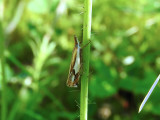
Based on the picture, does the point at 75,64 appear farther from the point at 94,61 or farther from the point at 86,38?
the point at 94,61

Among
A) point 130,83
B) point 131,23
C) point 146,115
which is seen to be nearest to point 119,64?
point 130,83

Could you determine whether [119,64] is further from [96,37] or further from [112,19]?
[112,19]

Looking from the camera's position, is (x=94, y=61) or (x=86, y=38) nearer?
(x=86, y=38)

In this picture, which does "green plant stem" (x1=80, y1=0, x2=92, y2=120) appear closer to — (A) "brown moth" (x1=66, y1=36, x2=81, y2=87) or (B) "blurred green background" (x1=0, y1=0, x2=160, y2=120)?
(A) "brown moth" (x1=66, y1=36, x2=81, y2=87)

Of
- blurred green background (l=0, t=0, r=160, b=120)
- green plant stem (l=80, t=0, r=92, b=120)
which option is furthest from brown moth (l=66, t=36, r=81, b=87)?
blurred green background (l=0, t=0, r=160, b=120)

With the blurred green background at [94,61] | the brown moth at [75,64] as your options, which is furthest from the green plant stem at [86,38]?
the blurred green background at [94,61]

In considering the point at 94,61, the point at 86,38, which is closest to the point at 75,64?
the point at 86,38

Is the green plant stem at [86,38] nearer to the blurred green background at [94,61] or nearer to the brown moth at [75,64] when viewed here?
the brown moth at [75,64]

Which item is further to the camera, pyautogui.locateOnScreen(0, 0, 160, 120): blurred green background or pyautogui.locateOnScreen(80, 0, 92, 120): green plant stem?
pyautogui.locateOnScreen(0, 0, 160, 120): blurred green background
